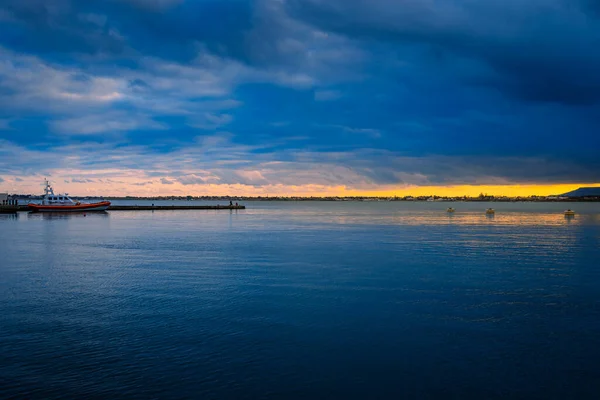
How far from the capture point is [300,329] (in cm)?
1587

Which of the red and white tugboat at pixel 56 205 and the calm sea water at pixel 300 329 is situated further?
the red and white tugboat at pixel 56 205

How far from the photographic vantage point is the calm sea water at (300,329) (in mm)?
11336

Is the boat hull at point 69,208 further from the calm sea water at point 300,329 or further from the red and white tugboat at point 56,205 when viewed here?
the calm sea water at point 300,329

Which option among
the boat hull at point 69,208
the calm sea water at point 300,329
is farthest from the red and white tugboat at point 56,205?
the calm sea water at point 300,329

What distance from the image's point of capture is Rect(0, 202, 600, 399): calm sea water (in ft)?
37.2

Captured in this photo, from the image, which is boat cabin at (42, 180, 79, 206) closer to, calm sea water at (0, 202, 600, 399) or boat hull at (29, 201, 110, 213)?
boat hull at (29, 201, 110, 213)

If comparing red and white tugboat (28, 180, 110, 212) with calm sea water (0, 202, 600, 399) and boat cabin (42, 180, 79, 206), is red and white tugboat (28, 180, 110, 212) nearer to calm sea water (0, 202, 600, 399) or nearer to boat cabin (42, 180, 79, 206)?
boat cabin (42, 180, 79, 206)

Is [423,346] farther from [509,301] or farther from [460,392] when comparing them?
[509,301]

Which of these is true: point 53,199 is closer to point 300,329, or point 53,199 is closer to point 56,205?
point 56,205

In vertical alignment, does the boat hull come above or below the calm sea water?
above

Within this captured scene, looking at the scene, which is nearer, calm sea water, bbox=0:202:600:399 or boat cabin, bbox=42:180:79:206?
calm sea water, bbox=0:202:600:399

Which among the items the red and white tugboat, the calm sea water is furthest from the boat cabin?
the calm sea water

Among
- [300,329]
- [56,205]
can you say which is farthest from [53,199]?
[300,329]

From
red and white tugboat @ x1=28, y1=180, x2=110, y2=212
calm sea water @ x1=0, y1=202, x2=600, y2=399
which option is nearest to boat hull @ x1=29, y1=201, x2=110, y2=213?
red and white tugboat @ x1=28, y1=180, x2=110, y2=212
